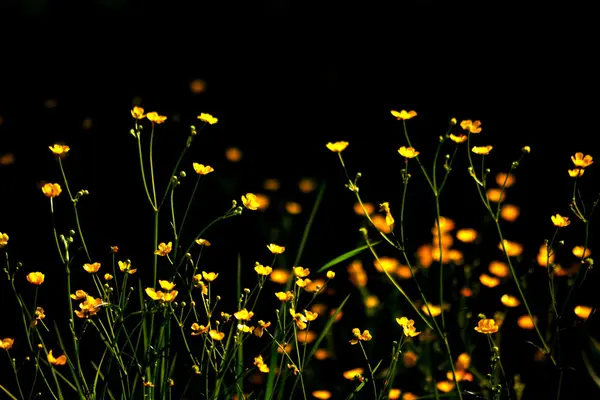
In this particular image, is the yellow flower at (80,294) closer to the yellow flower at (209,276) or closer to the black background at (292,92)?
the yellow flower at (209,276)

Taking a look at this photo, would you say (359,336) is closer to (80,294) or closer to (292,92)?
(80,294)

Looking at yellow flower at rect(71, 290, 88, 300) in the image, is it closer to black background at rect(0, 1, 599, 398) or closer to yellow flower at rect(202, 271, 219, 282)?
yellow flower at rect(202, 271, 219, 282)

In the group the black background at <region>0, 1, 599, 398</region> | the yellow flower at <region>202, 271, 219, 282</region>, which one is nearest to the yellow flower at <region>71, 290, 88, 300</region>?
the yellow flower at <region>202, 271, 219, 282</region>

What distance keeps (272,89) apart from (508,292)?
154cm

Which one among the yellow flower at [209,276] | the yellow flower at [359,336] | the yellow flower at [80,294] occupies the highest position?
the yellow flower at [209,276]

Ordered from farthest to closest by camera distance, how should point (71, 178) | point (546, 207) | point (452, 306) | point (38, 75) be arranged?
point (38, 75), point (71, 178), point (546, 207), point (452, 306)

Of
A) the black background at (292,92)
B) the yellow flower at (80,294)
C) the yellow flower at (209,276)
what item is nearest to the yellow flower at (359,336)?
the yellow flower at (209,276)

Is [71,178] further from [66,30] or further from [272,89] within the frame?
[66,30]

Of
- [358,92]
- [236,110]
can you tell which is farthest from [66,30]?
[358,92]

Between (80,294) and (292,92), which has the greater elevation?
(80,294)

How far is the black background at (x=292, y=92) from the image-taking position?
282cm

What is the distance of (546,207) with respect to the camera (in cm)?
271

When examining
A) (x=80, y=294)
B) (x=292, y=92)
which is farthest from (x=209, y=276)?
(x=292, y=92)

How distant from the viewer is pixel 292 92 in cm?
348
